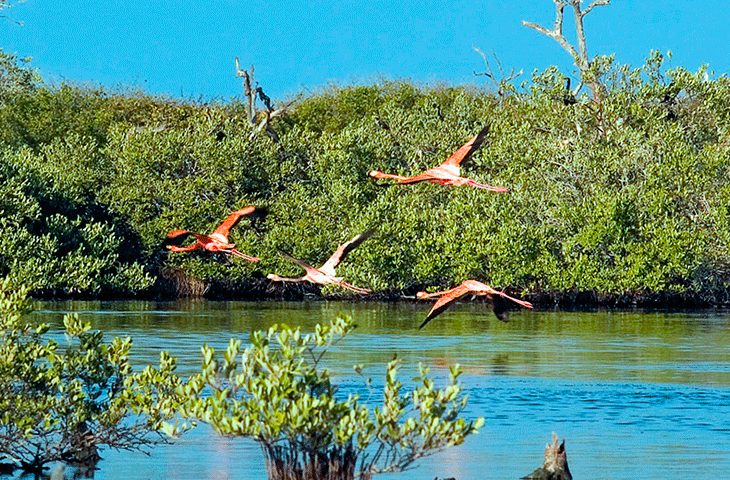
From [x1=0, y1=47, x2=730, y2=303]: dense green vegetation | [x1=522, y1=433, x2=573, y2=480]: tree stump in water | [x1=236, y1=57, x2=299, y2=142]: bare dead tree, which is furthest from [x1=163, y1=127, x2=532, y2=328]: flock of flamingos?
[x1=236, y1=57, x2=299, y2=142]: bare dead tree

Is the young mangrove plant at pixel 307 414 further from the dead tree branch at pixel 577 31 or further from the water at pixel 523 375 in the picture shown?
the dead tree branch at pixel 577 31

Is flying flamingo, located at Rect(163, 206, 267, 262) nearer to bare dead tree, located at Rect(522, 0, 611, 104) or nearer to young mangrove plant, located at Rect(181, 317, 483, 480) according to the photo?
young mangrove plant, located at Rect(181, 317, 483, 480)

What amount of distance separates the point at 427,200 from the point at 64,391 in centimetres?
3378

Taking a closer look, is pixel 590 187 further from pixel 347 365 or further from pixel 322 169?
pixel 347 365

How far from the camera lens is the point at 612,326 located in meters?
32.3

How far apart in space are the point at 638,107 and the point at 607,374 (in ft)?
75.1

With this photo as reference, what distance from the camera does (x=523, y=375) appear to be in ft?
67.8

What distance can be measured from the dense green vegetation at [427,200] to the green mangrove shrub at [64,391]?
28421 millimetres

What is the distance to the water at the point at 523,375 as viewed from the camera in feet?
41.3

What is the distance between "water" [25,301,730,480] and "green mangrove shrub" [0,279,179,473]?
0.68 metres

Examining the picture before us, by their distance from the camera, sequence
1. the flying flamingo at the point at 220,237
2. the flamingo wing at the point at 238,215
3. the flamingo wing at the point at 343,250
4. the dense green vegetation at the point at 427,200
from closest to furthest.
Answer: the flamingo wing at the point at 343,250, the flamingo wing at the point at 238,215, the flying flamingo at the point at 220,237, the dense green vegetation at the point at 427,200

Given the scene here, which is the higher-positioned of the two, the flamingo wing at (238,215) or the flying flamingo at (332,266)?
the flamingo wing at (238,215)

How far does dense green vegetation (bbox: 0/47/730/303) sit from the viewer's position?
129 feet

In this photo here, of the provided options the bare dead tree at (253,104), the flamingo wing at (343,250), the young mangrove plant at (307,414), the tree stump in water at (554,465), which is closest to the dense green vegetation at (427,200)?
the bare dead tree at (253,104)
